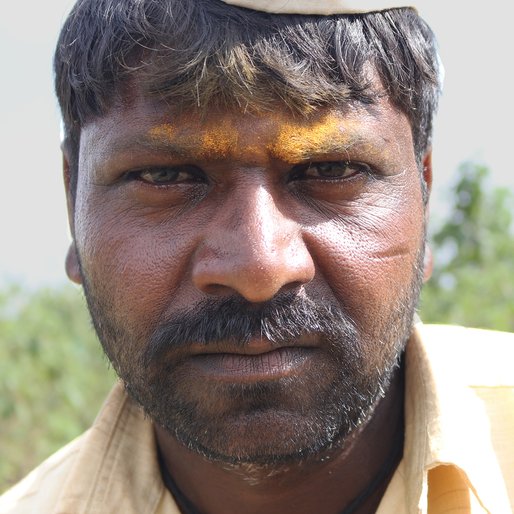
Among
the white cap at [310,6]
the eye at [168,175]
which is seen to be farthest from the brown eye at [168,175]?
the white cap at [310,6]

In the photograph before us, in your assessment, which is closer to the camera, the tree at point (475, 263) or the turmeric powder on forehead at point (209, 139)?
the turmeric powder on forehead at point (209, 139)

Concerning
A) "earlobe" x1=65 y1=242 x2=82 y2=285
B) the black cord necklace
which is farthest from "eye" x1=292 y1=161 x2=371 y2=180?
"earlobe" x1=65 y1=242 x2=82 y2=285

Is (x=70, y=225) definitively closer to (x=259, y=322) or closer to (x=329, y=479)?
(x=259, y=322)

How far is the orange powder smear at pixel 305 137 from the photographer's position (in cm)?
193

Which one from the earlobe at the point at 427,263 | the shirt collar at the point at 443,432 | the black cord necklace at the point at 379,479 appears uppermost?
the earlobe at the point at 427,263

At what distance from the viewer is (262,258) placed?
1.82 m

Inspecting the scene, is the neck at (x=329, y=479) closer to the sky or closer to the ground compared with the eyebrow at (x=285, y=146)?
closer to the ground

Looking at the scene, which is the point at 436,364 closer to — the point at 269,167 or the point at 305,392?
the point at 305,392

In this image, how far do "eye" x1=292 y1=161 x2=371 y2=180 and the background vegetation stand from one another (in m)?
2.75

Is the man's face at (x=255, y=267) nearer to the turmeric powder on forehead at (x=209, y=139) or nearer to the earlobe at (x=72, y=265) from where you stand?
the turmeric powder on forehead at (x=209, y=139)

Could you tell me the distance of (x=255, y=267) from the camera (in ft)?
5.93

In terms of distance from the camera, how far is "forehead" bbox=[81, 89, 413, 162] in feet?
6.32

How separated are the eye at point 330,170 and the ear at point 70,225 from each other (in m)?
0.79

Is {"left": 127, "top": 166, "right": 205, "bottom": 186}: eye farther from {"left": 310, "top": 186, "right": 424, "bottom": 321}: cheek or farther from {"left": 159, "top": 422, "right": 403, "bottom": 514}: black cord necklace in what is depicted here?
{"left": 159, "top": 422, "right": 403, "bottom": 514}: black cord necklace
